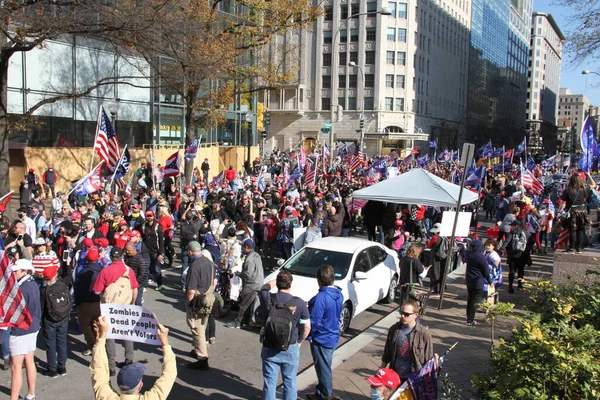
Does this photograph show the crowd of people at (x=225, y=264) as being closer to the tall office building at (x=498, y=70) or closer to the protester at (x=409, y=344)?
the protester at (x=409, y=344)

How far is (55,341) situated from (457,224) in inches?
294

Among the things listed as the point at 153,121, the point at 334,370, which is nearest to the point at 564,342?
the point at 334,370

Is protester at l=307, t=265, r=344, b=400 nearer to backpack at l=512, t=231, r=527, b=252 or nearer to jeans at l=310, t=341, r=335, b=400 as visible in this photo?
jeans at l=310, t=341, r=335, b=400

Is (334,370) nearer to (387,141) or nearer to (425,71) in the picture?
(387,141)

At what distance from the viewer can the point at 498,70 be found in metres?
114

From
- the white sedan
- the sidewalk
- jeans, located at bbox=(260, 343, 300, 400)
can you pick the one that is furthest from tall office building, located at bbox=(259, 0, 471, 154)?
jeans, located at bbox=(260, 343, 300, 400)

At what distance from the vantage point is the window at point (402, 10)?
69750mm

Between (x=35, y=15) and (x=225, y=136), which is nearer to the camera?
(x=35, y=15)

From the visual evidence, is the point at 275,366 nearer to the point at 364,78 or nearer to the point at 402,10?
the point at 364,78

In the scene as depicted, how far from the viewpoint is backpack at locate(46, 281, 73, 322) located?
22.8 feet

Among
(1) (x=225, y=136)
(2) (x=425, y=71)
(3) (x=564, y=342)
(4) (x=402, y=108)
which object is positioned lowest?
(3) (x=564, y=342)

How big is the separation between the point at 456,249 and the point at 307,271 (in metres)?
5.43

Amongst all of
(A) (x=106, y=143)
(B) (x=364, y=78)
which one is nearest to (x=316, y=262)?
(A) (x=106, y=143)

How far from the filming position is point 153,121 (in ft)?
111
